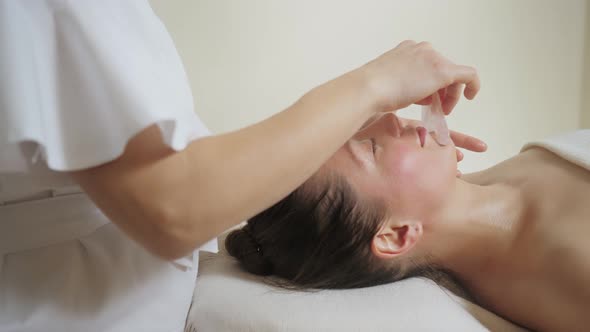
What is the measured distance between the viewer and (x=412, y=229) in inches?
38.1

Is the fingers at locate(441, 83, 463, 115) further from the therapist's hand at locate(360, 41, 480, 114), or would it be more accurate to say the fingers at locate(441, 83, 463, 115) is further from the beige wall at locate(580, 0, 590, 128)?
the beige wall at locate(580, 0, 590, 128)

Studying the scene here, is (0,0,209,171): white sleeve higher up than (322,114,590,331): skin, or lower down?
higher up

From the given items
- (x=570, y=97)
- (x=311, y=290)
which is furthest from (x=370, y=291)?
(x=570, y=97)

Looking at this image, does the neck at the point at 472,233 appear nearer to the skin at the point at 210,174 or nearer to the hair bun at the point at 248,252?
the hair bun at the point at 248,252

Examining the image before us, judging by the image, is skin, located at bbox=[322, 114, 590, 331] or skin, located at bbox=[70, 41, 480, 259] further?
skin, located at bbox=[322, 114, 590, 331]

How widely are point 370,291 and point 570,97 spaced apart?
4.48 ft

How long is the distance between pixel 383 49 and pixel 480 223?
2.52 feet

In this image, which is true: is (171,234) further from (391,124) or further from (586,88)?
(586,88)

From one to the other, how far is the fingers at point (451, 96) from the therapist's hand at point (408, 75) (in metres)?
0.05

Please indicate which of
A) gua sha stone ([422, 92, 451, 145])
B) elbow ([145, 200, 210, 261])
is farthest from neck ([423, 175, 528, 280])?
elbow ([145, 200, 210, 261])

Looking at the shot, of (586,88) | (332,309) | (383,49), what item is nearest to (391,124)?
(332,309)

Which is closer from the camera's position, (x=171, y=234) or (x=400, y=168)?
(x=171, y=234)

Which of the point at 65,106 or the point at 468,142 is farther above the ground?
the point at 65,106

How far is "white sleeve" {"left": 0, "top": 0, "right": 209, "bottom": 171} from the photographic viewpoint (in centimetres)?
50
